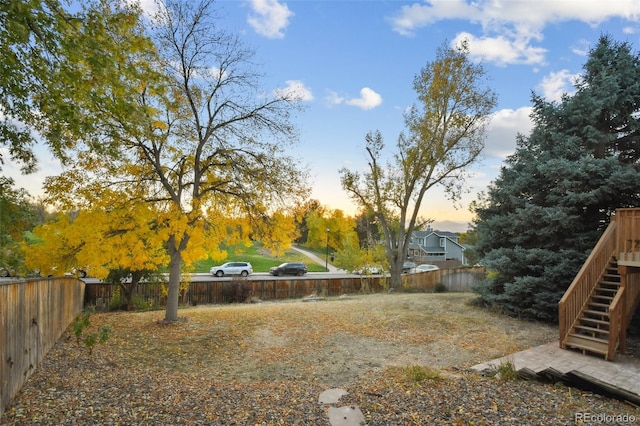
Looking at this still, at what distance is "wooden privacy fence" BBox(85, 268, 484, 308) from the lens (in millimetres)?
17344

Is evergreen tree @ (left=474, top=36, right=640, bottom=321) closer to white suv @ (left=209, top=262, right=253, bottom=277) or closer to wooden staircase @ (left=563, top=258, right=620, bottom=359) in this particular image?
wooden staircase @ (left=563, top=258, right=620, bottom=359)

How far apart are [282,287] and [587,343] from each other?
16871 millimetres

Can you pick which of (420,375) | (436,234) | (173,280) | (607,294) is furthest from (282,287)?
(436,234)

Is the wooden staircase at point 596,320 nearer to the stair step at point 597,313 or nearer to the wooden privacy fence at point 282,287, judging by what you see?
the stair step at point 597,313

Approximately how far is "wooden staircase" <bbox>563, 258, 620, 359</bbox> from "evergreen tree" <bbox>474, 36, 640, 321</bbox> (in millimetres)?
1406

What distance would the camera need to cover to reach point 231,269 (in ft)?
108

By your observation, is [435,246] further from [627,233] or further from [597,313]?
[597,313]

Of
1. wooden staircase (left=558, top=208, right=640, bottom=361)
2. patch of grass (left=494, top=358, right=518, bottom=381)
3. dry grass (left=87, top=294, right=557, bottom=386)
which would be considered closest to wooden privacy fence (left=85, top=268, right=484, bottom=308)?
dry grass (left=87, top=294, right=557, bottom=386)

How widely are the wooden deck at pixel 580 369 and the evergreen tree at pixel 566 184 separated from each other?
3.58 meters

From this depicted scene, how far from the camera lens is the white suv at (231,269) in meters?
32.4

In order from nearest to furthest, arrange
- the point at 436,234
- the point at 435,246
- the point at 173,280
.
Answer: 1. the point at 173,280
2. the point at 435,246
3. the point at 436,234

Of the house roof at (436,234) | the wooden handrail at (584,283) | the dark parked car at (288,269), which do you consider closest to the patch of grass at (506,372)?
the wooden handrail at (584,283)

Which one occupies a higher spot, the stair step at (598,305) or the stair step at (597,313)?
the stair step at (598,305)

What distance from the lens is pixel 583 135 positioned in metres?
11.4
